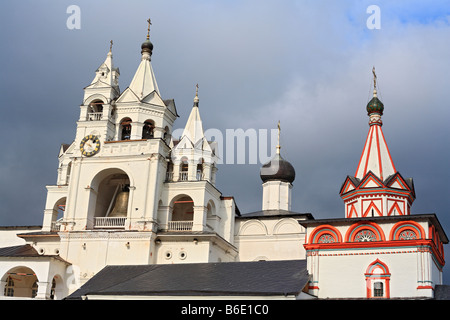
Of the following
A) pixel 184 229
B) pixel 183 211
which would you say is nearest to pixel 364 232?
pixel 184 229

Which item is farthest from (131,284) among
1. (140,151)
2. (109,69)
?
(109,69)

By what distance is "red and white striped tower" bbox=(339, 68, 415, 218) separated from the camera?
26.7 meters

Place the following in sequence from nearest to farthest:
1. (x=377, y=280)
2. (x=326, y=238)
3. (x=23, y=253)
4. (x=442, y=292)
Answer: (x=442, y=292) → (x=377, y=280) → (x=326, y=238) → (x=23, y=253)

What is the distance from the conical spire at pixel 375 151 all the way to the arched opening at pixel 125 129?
12.6 m

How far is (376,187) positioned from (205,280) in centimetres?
929

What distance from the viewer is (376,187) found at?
26938 mm

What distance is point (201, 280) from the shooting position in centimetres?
2277

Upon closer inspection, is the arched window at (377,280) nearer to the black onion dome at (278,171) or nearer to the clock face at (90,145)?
the black onion dome at (278,171)

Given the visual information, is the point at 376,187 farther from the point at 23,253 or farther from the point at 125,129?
the point at 23,253

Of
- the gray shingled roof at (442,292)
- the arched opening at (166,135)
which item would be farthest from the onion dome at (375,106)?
the arched opening at (166,135)

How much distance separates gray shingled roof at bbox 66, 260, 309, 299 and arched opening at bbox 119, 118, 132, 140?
9.30m

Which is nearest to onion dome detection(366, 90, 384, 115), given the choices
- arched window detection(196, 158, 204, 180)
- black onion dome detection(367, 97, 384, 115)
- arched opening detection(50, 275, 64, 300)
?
black onion dome detection(367, 97, 384, 115)

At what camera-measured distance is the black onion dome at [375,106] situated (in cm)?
2923
